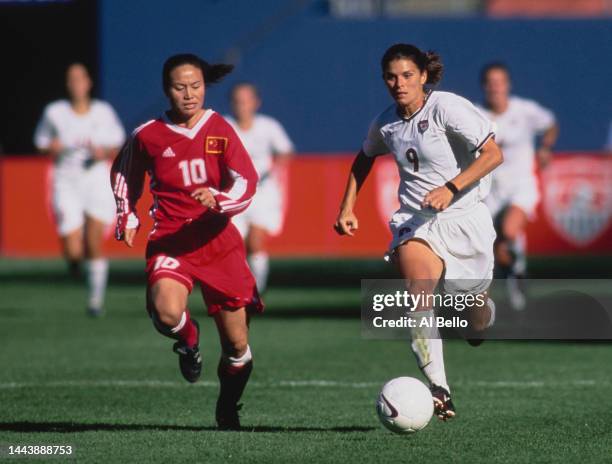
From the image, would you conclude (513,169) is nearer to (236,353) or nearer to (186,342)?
(236,353)

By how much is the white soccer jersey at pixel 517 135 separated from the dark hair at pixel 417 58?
6786 mm

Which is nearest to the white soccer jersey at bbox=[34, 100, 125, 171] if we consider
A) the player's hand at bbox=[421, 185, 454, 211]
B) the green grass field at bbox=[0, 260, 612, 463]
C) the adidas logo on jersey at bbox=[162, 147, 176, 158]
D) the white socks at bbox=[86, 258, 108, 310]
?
the white socks at bbox=[86, 258, 108, 310]

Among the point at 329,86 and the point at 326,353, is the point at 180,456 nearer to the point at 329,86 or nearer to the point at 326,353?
the point at 326,353

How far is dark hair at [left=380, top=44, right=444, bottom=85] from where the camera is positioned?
7.90 meters

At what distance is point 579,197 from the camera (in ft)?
→ 67.9

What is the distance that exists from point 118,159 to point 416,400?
2132mm

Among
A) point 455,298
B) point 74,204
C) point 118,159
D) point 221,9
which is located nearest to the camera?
point 118,159

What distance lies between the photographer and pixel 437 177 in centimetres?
813

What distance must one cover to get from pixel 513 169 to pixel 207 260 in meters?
7.61

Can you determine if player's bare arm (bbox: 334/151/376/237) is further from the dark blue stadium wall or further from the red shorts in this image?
the dark blue stadium wall

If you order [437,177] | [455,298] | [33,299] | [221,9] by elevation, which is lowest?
[33,299]

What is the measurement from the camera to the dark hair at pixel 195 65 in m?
7.78

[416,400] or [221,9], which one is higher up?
[221,9]

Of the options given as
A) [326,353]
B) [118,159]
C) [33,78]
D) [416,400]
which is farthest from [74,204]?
[33,78]
